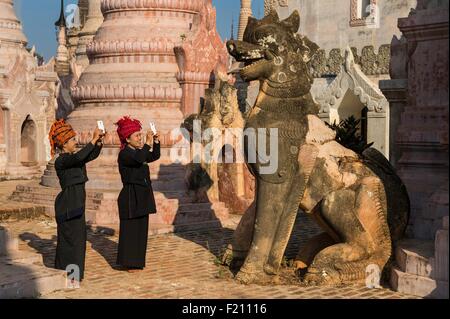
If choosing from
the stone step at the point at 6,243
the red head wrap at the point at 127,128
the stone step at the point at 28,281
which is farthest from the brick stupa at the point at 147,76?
the stone step at the point at 28,281

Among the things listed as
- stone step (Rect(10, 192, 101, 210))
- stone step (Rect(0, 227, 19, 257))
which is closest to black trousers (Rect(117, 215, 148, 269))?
stone step (Rect(0, 227, 19, 257))

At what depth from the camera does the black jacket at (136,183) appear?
8.25 metres

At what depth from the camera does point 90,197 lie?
471 inches

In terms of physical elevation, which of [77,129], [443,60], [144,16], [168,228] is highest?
[144,16]

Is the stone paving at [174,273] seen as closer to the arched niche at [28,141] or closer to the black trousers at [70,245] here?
the black trousers at [70,245]

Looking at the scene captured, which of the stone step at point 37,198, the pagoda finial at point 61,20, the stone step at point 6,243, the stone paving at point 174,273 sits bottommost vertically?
the stone paving at point 174,273

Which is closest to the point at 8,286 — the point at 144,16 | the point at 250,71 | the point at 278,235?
the point at 278,235

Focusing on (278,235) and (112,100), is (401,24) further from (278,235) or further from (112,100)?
(112,100)

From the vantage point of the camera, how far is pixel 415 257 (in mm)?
6625

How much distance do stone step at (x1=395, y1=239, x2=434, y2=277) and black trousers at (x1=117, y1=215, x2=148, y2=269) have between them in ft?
9.14

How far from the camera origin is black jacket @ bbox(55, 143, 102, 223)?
758 centimetres

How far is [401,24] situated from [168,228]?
508 cm

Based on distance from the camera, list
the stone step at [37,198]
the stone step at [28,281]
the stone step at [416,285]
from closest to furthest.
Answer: the stone step at [416,285] < the stone step at [28,281] < the stone step at [37,198]

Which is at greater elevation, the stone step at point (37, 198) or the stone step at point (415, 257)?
the stone step at point (415, 257)
